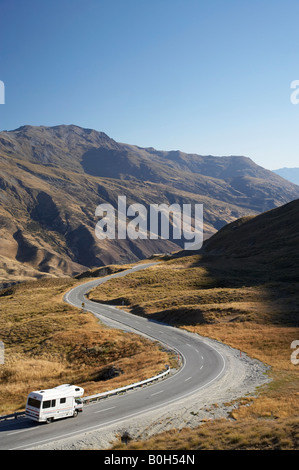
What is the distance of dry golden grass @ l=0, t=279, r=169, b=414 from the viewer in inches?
1350

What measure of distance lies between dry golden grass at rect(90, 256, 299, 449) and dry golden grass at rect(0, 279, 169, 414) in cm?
1141

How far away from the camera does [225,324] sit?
55.5 meters

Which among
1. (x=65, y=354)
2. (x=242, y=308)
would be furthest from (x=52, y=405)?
(x=242, y=308)

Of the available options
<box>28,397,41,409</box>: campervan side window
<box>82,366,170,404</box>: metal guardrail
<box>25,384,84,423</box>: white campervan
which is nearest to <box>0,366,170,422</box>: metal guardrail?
<box>82,366,170,404</box>: metal guardrail

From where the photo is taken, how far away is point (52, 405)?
882 inches

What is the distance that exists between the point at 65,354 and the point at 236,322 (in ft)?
88.2

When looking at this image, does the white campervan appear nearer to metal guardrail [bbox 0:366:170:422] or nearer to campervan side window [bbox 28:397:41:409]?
campervan side window [bbox 28:397:41:409]

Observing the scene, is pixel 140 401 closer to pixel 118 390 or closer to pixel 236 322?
pixel 118 390

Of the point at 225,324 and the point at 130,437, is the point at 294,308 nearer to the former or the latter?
the point at 225,324

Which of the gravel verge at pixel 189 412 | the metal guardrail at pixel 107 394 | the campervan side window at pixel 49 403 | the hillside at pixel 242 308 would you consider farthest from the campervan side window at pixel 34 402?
the hillside at pixel 242 308

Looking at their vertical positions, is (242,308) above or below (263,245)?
below

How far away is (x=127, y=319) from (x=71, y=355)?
58.0 ft
